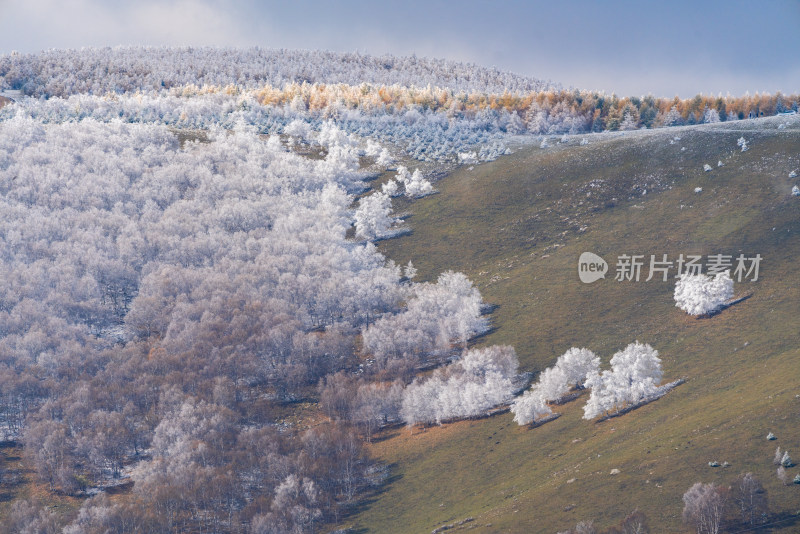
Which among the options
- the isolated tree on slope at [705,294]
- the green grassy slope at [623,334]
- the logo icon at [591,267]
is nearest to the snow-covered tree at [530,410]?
the green grassy slope at [623,334]

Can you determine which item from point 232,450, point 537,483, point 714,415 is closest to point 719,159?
point 714,415

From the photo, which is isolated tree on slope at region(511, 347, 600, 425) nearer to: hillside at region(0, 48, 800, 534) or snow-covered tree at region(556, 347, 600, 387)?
snow-covered tree at region(556, 347, 600, 387)

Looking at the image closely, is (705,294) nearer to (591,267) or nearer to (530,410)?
(591,267)

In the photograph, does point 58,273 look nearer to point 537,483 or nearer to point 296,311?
point 296,311

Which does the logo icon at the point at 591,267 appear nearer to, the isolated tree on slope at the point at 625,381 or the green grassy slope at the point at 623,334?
the green grassy slope at the point at 623,334

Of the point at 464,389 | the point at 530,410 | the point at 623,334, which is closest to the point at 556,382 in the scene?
the point at 530,410
